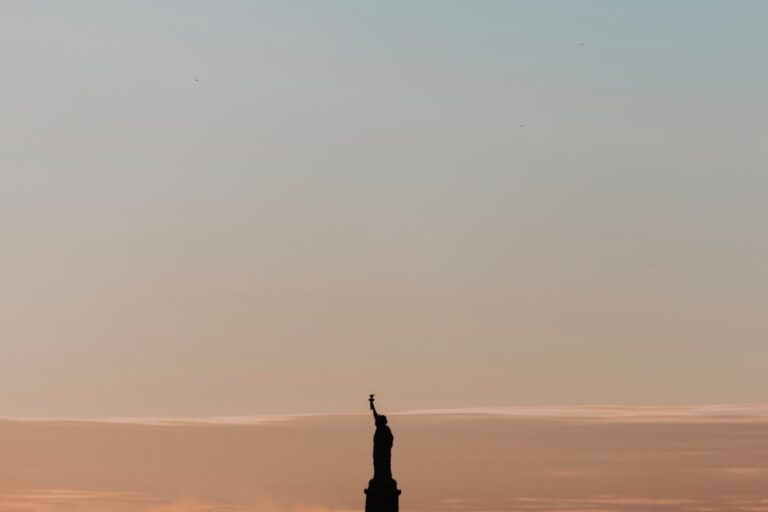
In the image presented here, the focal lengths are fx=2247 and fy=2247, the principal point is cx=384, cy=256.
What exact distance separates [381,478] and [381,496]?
2.27ft

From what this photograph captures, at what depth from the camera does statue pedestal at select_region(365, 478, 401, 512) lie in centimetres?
7725

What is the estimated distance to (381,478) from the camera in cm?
7762

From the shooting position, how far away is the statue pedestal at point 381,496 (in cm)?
7725

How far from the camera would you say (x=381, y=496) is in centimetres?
7725

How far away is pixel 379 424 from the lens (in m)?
77.7

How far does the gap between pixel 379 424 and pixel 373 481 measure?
1.98 m

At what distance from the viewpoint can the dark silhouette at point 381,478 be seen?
77312 mm

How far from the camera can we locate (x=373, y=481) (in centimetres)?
7762

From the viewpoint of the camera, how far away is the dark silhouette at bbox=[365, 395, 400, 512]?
77312mm
